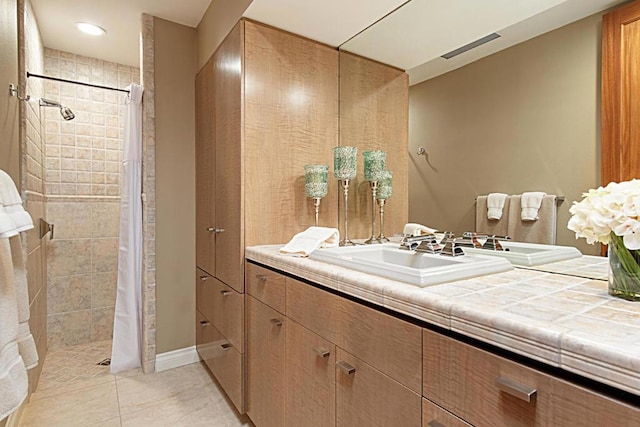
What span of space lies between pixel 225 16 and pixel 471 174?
5.15 feet

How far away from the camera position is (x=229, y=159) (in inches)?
74.3

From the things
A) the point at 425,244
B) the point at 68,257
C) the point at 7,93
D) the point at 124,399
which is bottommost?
the point at 124,399

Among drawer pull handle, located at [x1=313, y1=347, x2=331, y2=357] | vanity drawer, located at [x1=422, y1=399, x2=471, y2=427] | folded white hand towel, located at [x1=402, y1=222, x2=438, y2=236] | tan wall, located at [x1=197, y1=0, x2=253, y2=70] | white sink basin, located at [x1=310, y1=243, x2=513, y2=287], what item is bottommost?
drawer pull handle, located at [x1=313, y1=347, x2=331, y2=357]

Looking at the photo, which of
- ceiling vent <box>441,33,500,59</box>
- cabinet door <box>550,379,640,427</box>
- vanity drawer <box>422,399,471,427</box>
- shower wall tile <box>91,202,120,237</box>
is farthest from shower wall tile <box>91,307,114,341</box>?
cabinet door <box>550,379,640,427</box>

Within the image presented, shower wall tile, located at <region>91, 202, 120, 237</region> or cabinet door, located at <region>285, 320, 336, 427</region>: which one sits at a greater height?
shower wall tile, located at <region>91, 202, 120, 237</region>

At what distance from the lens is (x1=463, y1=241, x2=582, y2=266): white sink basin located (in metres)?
1.14

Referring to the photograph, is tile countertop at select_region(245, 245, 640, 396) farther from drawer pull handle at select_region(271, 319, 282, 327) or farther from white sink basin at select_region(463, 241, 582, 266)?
drawer pull handle at select_region(271, 319, 282, 327)

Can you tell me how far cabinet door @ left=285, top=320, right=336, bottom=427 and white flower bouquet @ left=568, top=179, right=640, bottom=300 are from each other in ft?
2.51

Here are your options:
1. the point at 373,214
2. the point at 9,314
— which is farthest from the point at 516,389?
the point at 373,214

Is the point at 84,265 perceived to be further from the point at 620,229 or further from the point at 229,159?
the point at 620,229

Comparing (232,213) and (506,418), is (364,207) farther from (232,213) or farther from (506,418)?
(506,418)

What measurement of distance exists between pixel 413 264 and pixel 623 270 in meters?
0.69

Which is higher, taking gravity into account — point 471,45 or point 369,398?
point 471,45

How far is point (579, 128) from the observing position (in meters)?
1.10
